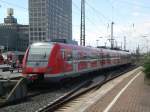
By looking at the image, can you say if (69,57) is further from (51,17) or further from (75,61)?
(51,17)

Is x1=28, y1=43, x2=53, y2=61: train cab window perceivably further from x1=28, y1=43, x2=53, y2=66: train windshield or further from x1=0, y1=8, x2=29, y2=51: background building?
x1=0, y1=8, x2=29, y2=51: background building

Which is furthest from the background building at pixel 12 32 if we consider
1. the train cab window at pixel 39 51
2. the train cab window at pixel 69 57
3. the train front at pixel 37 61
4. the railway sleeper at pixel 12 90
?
the railway sleeper at pixel 12 90

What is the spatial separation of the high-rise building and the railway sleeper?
2161cm

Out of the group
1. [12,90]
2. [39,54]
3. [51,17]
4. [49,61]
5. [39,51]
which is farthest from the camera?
[51,17]

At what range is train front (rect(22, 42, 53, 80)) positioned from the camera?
19.5 m

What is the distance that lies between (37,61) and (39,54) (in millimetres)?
448

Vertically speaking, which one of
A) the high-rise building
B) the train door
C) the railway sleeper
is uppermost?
the high-rise building

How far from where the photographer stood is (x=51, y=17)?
42.9 metres

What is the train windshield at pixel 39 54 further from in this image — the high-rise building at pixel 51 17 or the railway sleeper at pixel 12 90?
the high-rise building at pixel 51 17

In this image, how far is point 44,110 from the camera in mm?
12078

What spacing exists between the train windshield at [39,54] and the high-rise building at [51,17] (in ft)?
58.1

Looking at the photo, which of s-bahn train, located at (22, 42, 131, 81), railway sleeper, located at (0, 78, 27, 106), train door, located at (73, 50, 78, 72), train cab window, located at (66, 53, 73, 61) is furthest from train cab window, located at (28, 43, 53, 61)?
train door, located at (73, 50, 78, 72)

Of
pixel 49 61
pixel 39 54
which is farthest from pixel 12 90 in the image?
pixel 39 54

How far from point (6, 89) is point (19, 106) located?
11.6 feet
